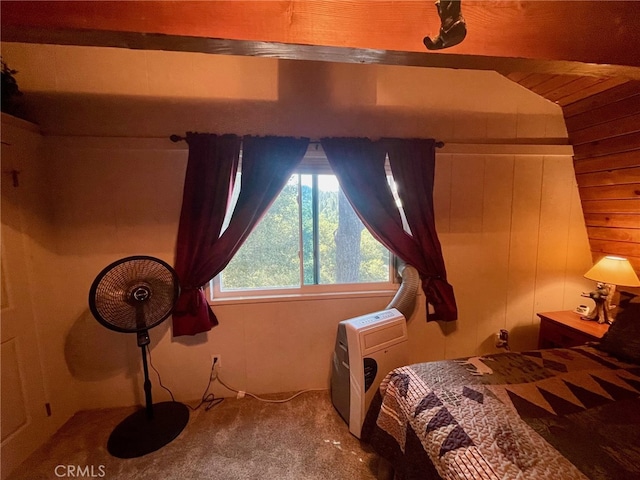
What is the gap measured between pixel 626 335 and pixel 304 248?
2.10 m

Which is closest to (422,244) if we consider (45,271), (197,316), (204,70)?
(197,316)

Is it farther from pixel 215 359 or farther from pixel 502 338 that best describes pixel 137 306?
pixel 502 338

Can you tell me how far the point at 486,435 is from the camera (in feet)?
3.31

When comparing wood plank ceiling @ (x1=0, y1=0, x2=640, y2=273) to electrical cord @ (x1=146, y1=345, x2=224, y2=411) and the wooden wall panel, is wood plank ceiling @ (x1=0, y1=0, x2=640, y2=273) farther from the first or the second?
electrical cord @ (x1=146, y1=345, x2=224, y2=411)

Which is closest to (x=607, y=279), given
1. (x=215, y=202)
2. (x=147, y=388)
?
(x=215, y=202)

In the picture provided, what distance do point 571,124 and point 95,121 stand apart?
3616 mm

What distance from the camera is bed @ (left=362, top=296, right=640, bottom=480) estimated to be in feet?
3.04

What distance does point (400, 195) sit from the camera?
213 centimetres

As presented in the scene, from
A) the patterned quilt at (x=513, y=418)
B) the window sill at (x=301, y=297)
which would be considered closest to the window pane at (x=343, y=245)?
the window sill at (x=301, y=297)

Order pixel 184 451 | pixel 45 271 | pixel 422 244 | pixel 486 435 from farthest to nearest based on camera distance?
1. pixel 422 244
2. pixel 45 271
3. pixel 184 451
4. pixel 486 435

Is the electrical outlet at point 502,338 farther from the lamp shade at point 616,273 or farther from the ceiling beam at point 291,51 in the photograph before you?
the ceiling beam at point 291,51

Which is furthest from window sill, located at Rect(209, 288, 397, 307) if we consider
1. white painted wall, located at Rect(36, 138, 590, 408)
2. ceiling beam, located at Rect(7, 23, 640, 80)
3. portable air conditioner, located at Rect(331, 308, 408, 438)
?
ceiling beam, located at Rect(7, 23, 640, 80)

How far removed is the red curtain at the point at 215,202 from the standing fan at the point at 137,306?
0.21 metres

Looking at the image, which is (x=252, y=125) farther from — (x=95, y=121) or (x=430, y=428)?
(x=430, y=428)
